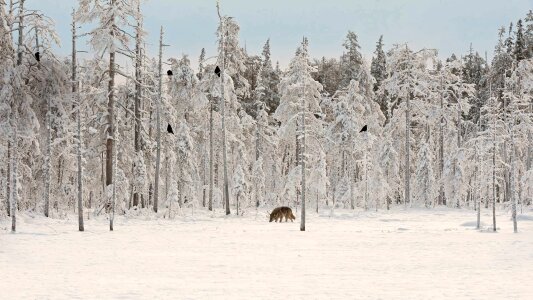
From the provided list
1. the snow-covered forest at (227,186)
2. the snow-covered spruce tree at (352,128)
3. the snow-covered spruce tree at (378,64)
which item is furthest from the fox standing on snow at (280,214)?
the snow-covered spruce tree at (378,64)

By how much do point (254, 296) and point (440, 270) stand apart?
6.34 meters

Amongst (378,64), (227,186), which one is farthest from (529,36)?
(227,186)

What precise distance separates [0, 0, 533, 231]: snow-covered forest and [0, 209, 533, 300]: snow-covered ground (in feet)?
Answer: 10.7

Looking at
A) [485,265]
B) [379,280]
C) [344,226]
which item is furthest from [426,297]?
[344,226]

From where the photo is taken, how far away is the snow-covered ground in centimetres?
1210

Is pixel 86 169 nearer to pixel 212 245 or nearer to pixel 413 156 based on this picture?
pixel 212 245

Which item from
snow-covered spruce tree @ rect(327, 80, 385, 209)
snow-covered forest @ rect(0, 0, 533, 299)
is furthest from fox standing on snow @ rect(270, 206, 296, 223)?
snow-covered spruce tree @ rect(327, 80, 385, 209)

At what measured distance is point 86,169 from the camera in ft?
122

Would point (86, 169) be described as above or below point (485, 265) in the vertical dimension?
above

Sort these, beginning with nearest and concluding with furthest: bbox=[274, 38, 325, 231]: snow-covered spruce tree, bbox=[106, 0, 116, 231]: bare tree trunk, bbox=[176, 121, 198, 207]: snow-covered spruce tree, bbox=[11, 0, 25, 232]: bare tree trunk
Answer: bbox=[11, 0, 25, 232]: bare tree trunk
bbox=[106, 0, 116, 231]: bare tree trunk
bbox=[274, 38, 325, 231]: snow-covered spruce tree
bbox=[176, 121, 198, 207]: snow-covered spruce tree

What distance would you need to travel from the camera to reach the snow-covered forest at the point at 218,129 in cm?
2681

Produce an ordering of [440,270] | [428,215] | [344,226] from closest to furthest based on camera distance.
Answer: [440,270]
[344,226]
[428,215]

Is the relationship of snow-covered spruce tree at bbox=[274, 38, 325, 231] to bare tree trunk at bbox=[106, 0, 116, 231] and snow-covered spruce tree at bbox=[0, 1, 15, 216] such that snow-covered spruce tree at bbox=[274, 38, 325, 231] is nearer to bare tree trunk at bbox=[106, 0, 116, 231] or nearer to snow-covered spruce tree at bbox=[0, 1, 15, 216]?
bare tree trunk at bbox=[106, 0, 116, 231]

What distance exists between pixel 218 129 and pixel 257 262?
32.6 meters
